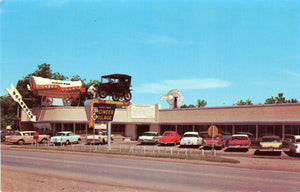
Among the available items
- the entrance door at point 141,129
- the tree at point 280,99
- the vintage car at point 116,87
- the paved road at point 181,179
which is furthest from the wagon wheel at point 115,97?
the tree at point 280,99

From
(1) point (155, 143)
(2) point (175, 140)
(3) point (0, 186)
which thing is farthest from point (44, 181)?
(1) point (155, 143)

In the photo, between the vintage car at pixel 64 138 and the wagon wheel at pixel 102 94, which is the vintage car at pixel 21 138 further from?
the wagon wheel at pixel 102 94

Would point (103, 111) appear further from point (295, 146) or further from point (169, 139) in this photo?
point (295, 146)

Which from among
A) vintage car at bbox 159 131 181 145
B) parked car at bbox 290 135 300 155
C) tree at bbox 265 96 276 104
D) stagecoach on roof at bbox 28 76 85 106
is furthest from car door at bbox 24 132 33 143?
tree at bbox 265 96 276 104

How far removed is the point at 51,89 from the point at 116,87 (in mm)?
21981

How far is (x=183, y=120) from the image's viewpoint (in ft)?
150

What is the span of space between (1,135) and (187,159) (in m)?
33.4

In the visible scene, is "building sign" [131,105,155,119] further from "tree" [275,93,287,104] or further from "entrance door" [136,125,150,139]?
"tree" [275,93,287,104]

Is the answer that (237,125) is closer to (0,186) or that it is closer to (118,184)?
(118,184)

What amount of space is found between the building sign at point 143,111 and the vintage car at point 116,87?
37.1 ft

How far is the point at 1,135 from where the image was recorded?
49.2 metres

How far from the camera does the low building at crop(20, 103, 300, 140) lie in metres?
38.2

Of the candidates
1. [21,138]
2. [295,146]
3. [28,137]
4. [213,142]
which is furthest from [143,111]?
[295,146]

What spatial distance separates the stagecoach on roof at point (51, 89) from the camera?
55.4 metres
